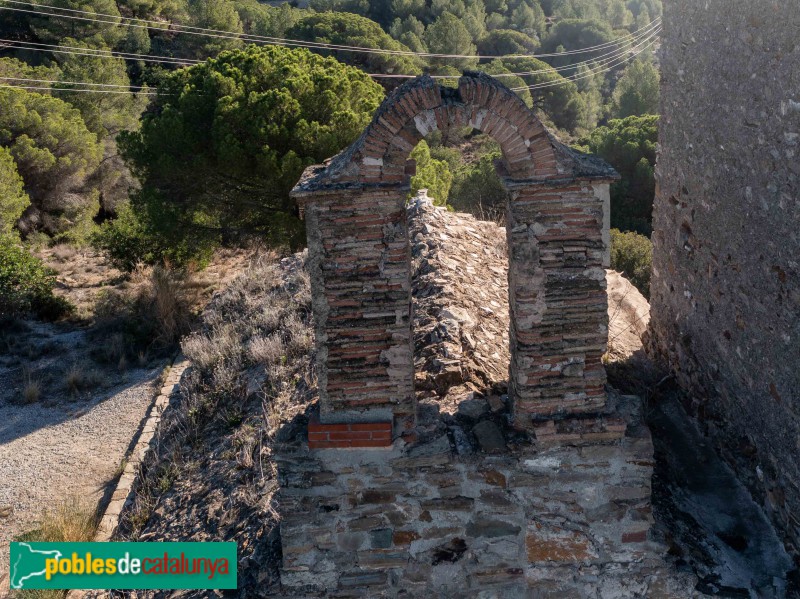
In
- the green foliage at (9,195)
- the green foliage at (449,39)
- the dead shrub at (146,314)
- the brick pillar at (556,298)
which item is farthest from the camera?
the green foliage at (449,39)

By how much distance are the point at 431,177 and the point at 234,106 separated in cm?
368

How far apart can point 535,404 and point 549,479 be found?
1.56ft

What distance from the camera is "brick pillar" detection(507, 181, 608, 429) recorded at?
15.1ft

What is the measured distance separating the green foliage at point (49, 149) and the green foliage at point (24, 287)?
399cm

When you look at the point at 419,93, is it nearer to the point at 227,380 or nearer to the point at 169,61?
the point at 227,380

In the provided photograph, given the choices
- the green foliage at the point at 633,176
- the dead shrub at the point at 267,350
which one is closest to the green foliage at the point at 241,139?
the green foliage at the point at 633,176

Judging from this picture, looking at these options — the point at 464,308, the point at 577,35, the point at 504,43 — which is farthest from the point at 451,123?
the point at 577,35

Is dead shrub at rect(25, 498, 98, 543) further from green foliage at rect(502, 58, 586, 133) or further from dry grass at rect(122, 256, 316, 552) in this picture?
green foliage at rect(502, 58, 586, 133)

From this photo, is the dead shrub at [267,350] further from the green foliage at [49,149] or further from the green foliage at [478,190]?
the green foliage at [49,149]

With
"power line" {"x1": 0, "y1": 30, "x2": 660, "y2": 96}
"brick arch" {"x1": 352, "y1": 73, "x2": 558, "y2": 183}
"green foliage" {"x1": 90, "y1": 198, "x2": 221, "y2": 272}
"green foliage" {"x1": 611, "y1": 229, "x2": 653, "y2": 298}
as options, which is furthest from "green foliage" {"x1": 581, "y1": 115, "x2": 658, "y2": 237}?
"brick arch" {"x1": 352, "y1": 73, "x2": 558, "y2": 183}

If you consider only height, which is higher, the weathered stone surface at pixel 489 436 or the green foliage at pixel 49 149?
the green foliage at pixel 49 149

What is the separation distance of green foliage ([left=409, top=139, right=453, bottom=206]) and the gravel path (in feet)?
18.6

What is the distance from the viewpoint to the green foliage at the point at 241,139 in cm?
1337

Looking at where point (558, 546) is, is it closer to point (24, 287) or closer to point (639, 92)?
point (24, 287)
